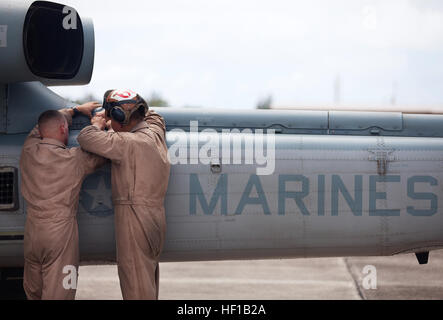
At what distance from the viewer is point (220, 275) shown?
39.6 feet

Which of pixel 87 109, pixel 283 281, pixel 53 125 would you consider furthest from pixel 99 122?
pixel 283 281

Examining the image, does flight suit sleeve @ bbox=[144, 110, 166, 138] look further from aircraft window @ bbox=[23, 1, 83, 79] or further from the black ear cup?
aircraft window @ bbox=[23, 1, 83, 79]

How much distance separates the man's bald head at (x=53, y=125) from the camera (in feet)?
17.2

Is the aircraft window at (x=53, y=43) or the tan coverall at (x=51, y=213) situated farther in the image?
the aircraft window at (x=53, y=43)

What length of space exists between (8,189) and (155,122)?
1.38 m

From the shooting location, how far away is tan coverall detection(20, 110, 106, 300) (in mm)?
4996

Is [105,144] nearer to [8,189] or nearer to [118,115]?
[118,115]

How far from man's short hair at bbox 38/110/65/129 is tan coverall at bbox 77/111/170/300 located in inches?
12.8

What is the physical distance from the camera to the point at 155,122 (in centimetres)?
559

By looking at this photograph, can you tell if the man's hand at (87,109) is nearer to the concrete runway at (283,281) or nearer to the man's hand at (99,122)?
the man's hand at (99,122)

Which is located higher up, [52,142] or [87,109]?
[87,109]

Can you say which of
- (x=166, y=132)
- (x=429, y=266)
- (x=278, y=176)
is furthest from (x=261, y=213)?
(x=429, y=266)

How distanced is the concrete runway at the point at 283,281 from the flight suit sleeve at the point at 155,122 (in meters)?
4.99

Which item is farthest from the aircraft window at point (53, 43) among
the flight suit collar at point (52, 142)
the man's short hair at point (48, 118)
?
the flight suit collar at point (52, 142)
